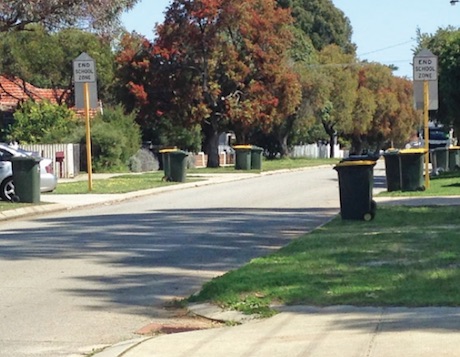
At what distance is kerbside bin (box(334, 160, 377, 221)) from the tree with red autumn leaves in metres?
30.5

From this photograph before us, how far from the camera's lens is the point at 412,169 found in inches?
1094

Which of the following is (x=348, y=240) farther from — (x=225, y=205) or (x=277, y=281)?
(x=225, y=205)

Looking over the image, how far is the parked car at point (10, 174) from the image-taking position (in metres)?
26.4

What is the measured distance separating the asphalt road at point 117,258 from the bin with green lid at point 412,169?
215cm

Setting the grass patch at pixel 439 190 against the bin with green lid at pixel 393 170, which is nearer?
the grass patch at pixel 439 190

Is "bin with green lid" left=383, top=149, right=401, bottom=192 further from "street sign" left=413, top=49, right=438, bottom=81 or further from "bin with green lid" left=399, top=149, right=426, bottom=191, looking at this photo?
"street sign" left=413, top=49, right=438, bottom=81

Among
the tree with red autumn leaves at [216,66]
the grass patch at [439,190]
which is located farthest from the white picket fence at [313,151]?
the grass patch at [439,190]

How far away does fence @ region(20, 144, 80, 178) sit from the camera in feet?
129

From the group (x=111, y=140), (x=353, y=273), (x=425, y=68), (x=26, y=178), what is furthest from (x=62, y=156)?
(x=353, y=273)

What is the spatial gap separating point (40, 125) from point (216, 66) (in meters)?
9.63

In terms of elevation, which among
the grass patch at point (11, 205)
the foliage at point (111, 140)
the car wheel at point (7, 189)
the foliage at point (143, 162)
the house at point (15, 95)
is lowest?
the grass patch at point (11, 205)

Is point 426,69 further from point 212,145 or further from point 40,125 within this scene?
point 212,145

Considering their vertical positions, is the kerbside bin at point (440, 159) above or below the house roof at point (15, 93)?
below

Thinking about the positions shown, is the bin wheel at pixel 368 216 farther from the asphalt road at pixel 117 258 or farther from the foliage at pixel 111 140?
the foliage at pixel 111 140
